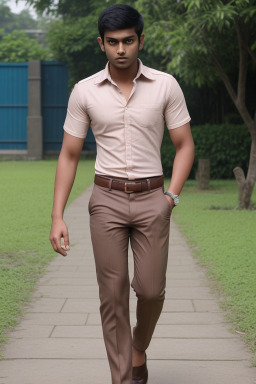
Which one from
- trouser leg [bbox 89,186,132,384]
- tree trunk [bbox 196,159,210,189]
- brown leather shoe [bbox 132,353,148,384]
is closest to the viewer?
trouser leg [bbox 89,186,132,384]

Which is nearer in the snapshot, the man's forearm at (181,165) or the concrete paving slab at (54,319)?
the man's forearm at (181,165)

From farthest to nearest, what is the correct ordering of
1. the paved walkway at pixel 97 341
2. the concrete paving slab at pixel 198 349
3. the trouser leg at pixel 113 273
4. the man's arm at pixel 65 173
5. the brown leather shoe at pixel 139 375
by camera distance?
the concrete paving slab at pixel 198 349
the paved walkway at pixel 97 341
the brown leather shoe at pixel 139 375
the man's arm at pixel 65 173
the trouser leg at pixel 113 273

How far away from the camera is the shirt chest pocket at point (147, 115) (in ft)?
12.5

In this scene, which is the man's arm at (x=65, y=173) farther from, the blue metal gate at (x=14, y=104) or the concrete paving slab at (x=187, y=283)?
the blue metal gate at (x=14, y=104)

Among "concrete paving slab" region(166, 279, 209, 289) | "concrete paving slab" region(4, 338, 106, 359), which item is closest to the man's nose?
"concrete paving slab" region(4, 338, 106, 359)

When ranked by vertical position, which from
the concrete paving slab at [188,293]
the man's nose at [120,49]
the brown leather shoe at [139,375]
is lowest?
the concrete paving slab at [188,293]

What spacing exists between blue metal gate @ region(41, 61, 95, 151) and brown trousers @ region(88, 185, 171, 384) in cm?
2434

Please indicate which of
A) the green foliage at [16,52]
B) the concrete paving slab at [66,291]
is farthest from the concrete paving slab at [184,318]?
the green foliage at [16,52]

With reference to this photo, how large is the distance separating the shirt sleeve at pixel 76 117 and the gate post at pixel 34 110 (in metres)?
23.9

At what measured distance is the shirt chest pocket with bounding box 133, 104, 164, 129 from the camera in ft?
12.5

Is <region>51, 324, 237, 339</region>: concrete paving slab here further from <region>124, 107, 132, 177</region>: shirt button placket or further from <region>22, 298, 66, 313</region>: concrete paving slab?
<region>124, 107, 132, 177</region>: shirt button placket

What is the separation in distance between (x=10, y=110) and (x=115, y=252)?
24965mm

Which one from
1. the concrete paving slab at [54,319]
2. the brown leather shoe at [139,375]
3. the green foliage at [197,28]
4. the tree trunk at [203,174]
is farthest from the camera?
the tree trunk at [203,174]

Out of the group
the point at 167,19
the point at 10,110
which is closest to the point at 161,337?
the point at 167,19
